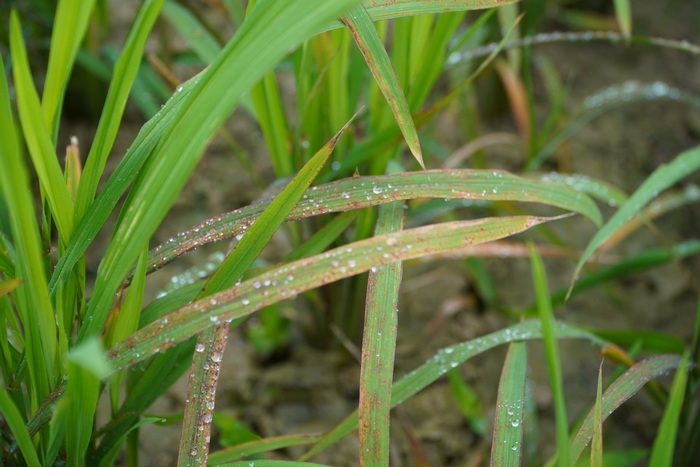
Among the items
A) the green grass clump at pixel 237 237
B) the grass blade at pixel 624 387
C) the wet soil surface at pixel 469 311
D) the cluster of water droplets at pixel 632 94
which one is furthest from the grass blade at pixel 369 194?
the cluster of water droplets at pixel 632 94

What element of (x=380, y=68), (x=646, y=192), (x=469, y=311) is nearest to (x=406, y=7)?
(x=380, y=68)

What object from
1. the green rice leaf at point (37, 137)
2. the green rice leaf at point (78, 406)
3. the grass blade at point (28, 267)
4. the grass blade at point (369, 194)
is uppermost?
the grass blade at point (369, 194)

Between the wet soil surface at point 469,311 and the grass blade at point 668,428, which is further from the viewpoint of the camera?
the wet soil surface at point 469,311

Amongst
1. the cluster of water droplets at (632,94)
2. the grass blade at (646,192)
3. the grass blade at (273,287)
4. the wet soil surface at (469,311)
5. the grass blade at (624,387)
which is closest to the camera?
the grass blade at (273,287)

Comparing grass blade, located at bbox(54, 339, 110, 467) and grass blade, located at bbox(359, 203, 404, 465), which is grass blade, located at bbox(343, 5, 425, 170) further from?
grass blade, located at bbox(54, 339, 110, 467)

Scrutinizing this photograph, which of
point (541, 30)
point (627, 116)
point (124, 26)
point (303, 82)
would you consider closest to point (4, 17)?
point (124, 26)

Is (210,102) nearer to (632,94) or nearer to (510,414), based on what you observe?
(510,414)

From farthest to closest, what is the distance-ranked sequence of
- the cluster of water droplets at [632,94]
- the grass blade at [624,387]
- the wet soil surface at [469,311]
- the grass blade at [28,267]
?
the cluster of water droplets at [632,94], the wet soil surface at [469,311], the grass blade at [624,387], the grass blade at [28,267]

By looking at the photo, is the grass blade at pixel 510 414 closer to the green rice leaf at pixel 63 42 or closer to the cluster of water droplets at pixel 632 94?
the green rice leaf at pixel 63 42
